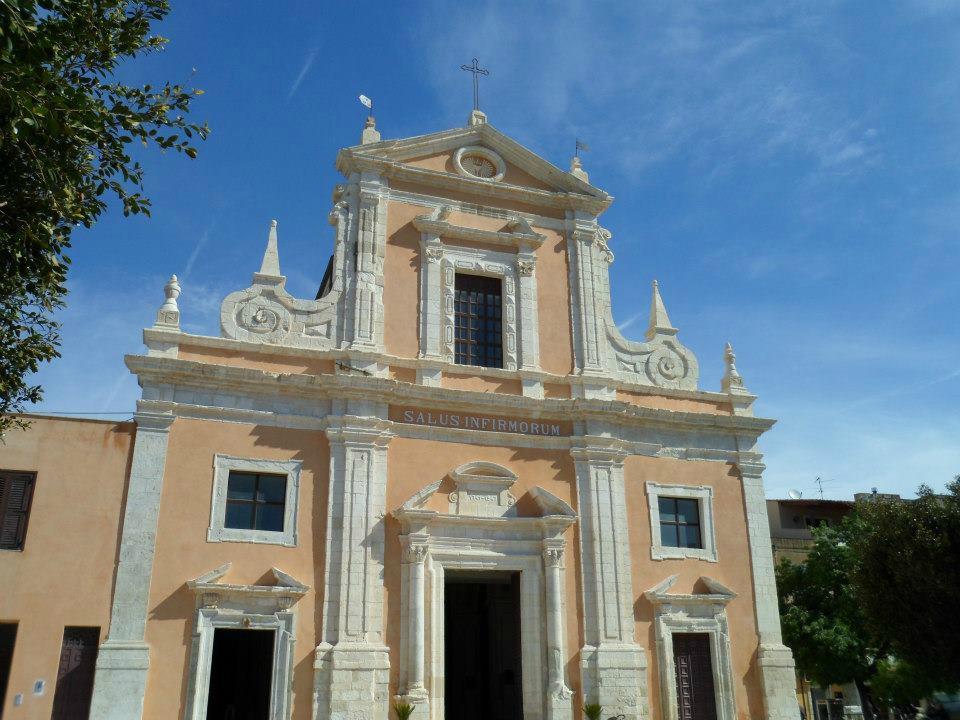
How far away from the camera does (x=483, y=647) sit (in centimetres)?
1872

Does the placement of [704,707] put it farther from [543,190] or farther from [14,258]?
[14,258]

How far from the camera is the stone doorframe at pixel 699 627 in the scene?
16156 mm

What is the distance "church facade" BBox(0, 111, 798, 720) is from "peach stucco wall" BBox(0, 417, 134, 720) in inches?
1.6

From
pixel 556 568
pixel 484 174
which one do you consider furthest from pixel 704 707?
pixel 484 174

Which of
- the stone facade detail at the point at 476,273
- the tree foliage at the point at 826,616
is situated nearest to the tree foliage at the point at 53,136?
the stone facade detail at the point at 476,273

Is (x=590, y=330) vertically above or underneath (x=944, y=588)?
above

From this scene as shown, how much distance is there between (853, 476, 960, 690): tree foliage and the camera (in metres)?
14.9

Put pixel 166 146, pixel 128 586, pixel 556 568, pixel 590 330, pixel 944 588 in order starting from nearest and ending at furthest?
pixel 166 146
pixel 128 586
pixel 944 588
pixel 556 568
pixel 590 330

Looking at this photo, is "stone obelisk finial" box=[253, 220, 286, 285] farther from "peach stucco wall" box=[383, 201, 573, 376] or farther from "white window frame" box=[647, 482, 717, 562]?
"white window frame" box=[647, 482, 717, 562]

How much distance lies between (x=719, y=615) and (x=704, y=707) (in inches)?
67.7

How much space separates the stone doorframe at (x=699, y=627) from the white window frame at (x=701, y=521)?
0.50 meters

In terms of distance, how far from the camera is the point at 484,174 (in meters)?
19.2

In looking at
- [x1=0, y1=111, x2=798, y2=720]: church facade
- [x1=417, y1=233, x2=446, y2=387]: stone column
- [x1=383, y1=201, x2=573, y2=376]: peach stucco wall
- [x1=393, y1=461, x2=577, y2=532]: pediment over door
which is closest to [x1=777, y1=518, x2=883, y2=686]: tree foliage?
[x1=0, y1=111, x2=798, y2=720]: church facade

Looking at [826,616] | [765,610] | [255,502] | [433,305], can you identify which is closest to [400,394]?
[433,305]
